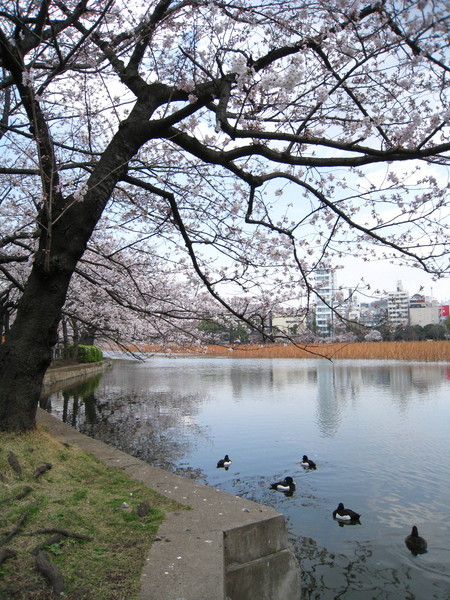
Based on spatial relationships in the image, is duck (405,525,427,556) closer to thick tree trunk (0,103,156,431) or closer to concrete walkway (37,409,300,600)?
concrete walkway (37,409,300,600)

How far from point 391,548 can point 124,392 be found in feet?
50.0

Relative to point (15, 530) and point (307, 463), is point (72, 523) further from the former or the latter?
point (307, 463)

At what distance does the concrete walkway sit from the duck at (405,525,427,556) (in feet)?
6.29

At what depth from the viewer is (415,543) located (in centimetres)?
529

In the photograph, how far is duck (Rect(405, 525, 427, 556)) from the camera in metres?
5.25

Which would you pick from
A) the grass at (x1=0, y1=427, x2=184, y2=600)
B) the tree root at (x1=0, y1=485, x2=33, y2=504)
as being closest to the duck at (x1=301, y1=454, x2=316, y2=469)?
the grass at (x1=0, y1=427, x2=184, y2=600)

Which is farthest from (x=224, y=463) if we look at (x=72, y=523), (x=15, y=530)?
(x=15, y=530)

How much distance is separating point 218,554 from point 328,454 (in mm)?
6338

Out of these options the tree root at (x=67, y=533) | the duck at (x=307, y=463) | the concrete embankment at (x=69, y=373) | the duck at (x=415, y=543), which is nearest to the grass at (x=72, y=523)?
the tree root at (x=67, y=533)

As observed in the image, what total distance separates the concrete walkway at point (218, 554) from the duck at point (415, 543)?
192 cm

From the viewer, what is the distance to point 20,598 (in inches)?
103

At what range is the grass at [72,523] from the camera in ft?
9.23

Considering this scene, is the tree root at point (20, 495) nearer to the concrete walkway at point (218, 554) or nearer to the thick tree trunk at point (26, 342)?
the concrete walkway at point (218, 554)

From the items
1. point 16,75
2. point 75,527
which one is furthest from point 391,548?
point 16,75
